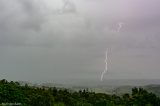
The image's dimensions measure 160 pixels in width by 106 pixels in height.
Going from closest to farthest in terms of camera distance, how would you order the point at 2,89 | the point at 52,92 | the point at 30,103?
1. the point at 30,103
2. the point at 2,89
3. the point at 52,92

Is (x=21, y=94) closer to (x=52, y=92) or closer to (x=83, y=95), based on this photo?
(x=52, y=92)

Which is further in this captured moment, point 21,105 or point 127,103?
point 127,103

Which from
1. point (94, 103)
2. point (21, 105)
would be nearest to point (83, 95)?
Result: point (94, 103)

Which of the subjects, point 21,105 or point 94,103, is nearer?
point 21,105

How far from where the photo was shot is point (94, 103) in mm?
125562

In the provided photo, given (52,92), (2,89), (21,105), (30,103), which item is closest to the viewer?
(21,105)

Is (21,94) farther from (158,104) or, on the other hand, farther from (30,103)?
(158,104)

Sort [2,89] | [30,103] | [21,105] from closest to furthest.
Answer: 1. [21,105]
2. [30,103]
3. [2,89]

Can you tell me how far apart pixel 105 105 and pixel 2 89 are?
36538 millimetres

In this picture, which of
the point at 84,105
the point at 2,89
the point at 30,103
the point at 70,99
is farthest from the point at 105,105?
the point at 2,89

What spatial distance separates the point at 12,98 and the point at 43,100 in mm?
10975

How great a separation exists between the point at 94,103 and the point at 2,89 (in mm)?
33108

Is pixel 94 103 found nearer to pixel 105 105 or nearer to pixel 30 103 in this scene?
pixel 105 105

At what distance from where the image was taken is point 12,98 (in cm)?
11919
